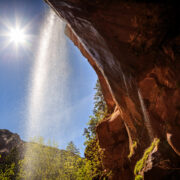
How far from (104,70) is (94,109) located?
1303 cm

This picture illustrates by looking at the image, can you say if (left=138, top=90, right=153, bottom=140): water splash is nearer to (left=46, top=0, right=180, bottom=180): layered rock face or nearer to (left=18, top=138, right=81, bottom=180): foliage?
(left=46, top=0, right=180, bottom=180): layered rock face

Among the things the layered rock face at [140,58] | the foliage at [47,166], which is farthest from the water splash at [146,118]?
the foliage at [47,166]

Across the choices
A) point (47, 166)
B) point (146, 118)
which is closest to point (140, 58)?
point (146, 118)

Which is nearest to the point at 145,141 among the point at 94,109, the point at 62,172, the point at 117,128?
the point at 117,128

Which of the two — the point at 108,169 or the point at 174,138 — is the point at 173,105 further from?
the point at 108,169

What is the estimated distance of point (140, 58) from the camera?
29.5 ft

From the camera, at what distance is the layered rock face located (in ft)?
25.4

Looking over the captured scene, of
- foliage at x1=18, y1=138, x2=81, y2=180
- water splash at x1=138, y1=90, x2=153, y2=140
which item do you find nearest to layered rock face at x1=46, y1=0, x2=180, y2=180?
water splash at x1=138, y1=90, x2=153, y2=140

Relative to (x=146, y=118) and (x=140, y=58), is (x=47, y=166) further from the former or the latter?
(x=140, y=58)

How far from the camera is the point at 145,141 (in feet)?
27.2

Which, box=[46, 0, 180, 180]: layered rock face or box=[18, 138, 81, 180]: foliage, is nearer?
box=[46, 0, 180, 180]: layered rock face

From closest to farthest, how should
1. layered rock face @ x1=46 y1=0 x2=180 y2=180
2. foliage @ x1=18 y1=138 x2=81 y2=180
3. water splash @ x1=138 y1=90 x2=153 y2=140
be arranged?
layered rock face @ x1=46 y1=0 x2=180 y2=180, water splash @ x1=138 y1=90 x2=153 y2=140, foliage @ x1=18 y1=138 x2=81 y2=180

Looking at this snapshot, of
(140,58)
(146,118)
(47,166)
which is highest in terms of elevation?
(140,58)

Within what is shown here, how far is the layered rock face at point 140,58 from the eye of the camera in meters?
7.73
